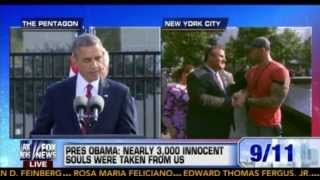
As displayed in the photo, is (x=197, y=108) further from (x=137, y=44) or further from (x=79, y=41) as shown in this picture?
(x=79, y=41)

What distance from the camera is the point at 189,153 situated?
21.3 ft

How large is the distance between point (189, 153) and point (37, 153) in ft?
4.70

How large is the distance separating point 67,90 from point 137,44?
0.80 m

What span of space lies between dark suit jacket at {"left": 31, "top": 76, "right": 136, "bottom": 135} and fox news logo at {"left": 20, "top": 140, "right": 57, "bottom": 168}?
12 cm

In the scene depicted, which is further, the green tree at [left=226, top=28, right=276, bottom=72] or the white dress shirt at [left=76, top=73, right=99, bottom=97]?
the white dress shirt at [left=76, top=73, right=99, bottom=97]

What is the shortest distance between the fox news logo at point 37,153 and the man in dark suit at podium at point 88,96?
114mm

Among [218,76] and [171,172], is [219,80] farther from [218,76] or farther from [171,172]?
[171,172]

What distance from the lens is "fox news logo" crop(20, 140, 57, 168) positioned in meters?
6.51

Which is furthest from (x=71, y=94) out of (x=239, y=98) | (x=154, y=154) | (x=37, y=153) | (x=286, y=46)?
(x=286, y=46)

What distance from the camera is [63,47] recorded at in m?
6.52

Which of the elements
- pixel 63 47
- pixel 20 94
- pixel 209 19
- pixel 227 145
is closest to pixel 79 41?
pixel 63 47

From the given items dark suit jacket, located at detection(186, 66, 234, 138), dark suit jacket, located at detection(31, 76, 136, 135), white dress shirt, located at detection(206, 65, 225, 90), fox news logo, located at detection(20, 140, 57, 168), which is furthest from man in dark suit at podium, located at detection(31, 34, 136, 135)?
white dress shirt, located at detection(206, 65, 225, 90)

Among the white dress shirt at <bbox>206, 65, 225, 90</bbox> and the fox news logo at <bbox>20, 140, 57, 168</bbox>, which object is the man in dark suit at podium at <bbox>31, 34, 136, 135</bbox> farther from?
the white dress shirt at <bbox>206, 65, 225, 90</bbox>

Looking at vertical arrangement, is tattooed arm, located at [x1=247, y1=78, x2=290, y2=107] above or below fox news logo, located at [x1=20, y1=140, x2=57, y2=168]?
above
